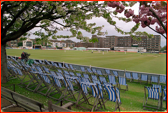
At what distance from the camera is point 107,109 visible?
13.2 feet

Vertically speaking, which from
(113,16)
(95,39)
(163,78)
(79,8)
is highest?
(79,8)

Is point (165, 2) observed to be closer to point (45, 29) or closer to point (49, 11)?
point (49, 11)

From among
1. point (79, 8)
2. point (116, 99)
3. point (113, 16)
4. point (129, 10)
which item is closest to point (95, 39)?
point (113, 16)

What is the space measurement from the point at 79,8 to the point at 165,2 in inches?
159

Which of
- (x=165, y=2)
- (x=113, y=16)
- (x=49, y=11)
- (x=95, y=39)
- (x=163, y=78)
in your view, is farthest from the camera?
(x=163, y=78)

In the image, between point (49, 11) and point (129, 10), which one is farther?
point (49, 11)

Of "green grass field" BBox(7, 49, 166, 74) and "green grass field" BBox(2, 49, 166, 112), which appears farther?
"green grass field" BBox(7, 49, 166, 74)

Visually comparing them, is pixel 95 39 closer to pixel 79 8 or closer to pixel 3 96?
pixel 79 8

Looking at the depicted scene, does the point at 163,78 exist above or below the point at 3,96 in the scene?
below

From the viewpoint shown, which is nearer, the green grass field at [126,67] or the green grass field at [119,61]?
the green grass field at [126,67]

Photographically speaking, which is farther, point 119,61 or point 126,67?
point 119,61

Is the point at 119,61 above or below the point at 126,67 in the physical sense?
below

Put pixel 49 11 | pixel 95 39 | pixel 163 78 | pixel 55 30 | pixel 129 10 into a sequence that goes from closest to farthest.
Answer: pixel 129 10, pixel 95 39, pixel 49 11, pixel 55 30, pixel 163 78

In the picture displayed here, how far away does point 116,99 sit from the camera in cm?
386
